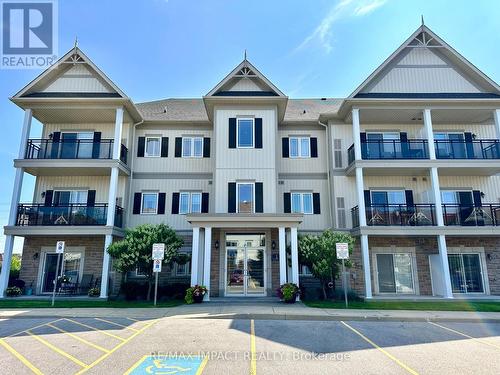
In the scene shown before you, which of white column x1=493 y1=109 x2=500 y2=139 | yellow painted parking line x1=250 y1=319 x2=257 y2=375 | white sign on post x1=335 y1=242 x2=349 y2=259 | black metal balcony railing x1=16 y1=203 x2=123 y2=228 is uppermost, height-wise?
white column x1=493 y1=109 x2=500 y2=139

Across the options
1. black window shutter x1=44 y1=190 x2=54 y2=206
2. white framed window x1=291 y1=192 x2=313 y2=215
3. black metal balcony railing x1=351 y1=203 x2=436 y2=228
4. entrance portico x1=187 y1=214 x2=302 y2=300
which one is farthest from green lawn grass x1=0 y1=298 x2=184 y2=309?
black metal balcony railing x1=351 y1=203 x2=436 y2=228

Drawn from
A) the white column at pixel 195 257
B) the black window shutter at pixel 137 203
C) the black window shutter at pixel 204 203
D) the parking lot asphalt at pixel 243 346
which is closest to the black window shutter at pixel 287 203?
the black window shutter at pixel 204 203

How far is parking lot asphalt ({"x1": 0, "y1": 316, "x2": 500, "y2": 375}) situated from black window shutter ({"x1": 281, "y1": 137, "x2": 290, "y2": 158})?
35.4ft

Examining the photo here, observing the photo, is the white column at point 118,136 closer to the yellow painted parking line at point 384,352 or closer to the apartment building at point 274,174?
the apartment building at point 274,174

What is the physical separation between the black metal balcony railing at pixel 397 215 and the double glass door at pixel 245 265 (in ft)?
18.2

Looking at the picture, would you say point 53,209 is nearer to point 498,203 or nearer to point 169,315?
point 169,315

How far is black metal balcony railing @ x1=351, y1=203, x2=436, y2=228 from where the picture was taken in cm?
1728

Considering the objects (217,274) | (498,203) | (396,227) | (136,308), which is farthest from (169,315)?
(498,203)

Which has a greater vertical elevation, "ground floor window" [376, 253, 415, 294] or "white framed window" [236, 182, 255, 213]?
"white framed window" [236, 182, 255, 213]

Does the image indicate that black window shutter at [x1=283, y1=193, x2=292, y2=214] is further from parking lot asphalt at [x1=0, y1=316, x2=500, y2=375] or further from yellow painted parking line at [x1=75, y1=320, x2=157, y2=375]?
yellow painted parking line at [x1=75, y1=320, x2=157, y2=375]

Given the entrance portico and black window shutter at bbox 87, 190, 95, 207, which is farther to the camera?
black window shutter at bbox 87, 190, 95, 207

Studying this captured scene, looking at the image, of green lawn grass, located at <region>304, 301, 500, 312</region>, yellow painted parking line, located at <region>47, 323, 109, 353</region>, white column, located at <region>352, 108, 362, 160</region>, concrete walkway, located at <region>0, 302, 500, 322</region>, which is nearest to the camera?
yellow painted parking line, located at <region>47, 323, 109, 353</region>

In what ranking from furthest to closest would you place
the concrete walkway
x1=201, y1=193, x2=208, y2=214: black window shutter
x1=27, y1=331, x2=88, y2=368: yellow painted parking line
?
1. x1=201, y1=193, x2=208, y2=214: black window shutter
2. the concrete walkway
3. x1=27, y1=331, x2=88, y2=368: yellow painted parking line

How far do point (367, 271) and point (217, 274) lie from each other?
7.40m
